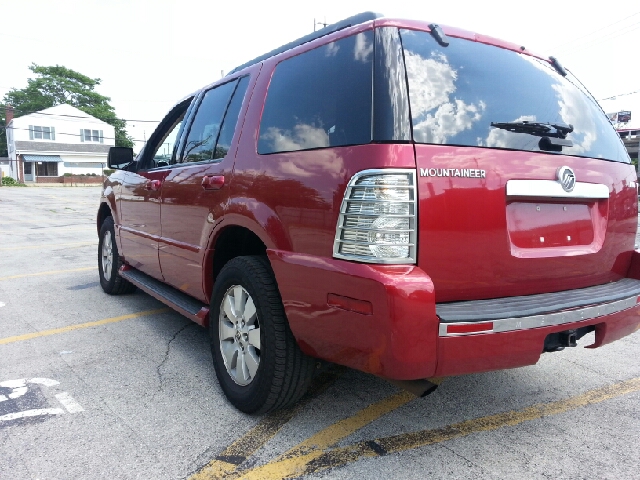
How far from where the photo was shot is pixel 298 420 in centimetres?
283

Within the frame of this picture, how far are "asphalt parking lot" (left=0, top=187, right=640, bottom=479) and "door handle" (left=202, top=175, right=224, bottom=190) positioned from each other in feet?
4.09

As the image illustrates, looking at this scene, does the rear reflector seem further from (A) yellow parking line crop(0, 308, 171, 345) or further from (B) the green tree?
(B) the green tree

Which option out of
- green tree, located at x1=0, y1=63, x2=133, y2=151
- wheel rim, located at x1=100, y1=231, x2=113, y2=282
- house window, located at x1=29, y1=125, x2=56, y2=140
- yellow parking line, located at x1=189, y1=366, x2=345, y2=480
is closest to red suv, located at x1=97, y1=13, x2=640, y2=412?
yellow parking line, located at x1=189, y1=366, x2=345, y2=480

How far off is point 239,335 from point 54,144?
2187 inches

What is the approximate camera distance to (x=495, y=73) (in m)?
2.54

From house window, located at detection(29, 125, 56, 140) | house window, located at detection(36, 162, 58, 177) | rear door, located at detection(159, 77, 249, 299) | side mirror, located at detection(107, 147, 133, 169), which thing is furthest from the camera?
house window, located at detection(36, 162, 58, 177)

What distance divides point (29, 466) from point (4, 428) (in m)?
0.48

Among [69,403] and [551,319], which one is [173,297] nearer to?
[69,403]

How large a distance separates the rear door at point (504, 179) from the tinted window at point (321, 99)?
0.21 m

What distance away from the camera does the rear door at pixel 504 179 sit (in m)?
2.20

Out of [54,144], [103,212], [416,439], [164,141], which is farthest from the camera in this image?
[54,144]

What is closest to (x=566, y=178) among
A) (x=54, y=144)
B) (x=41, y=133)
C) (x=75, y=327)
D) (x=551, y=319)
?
(x=551, y=319)

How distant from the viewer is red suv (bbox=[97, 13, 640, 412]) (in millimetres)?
2123

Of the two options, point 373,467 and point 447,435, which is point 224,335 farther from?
point 447,435
